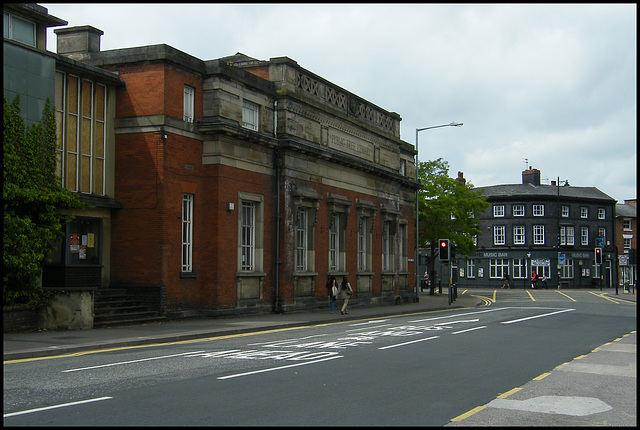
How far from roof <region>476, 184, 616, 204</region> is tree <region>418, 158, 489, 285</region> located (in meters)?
27.8

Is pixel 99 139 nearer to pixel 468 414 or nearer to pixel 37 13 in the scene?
pixel 37 13

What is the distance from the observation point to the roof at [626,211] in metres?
88.3

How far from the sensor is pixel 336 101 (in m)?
33.2

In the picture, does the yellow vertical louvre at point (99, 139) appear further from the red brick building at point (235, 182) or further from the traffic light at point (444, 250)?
the traffic light at point (444, 250)

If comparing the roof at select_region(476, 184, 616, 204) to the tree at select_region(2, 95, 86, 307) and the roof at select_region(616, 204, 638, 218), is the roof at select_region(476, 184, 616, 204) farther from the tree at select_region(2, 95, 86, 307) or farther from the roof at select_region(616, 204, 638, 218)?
the tree at select_region(2, 95, 86, 307)

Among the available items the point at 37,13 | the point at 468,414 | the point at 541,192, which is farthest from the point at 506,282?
the point at 468,414

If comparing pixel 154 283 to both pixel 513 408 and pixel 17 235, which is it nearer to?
pixel 17 235

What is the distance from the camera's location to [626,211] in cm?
9056

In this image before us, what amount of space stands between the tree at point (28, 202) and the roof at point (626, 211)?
81283 mm

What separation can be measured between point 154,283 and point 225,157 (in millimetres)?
5429

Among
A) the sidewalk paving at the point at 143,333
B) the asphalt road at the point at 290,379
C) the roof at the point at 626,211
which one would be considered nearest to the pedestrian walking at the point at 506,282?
the roof at the point at 626,211

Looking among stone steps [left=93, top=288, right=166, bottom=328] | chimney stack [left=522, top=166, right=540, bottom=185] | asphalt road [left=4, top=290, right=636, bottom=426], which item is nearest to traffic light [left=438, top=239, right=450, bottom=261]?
asphalt road [left=4, top=290, right=636, bottom=426]

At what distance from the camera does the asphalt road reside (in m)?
8.13

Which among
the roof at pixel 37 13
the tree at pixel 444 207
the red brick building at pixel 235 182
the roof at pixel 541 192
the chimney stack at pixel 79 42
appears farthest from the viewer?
the roof at pixel 541 192
